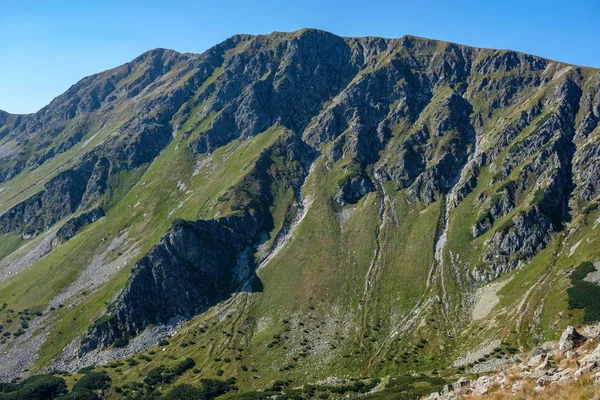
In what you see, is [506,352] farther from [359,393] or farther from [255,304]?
→ [255,304]

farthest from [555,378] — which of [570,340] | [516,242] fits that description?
[516,242]

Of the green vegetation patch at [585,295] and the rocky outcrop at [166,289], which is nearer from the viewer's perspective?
the green vegetation patch at [585,295]

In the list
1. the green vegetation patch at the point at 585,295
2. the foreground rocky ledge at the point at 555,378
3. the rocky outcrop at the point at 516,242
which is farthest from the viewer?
the rocky outcrop at the point at 516,242

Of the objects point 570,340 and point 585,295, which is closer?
point 570,340

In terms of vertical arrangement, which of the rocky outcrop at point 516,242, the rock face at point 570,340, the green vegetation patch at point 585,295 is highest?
the rock face at point 570,340

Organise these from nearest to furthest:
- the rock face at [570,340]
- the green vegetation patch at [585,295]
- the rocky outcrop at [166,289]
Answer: the rock face at [570,340], the green vegetation patch at [585,295], the rocky outcrop at [166,289]

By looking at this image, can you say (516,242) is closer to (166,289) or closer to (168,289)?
(168,289)

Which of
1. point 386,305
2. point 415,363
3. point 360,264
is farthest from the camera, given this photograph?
point 360,264

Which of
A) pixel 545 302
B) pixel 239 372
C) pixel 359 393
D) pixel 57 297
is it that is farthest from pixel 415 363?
pixel 57 297

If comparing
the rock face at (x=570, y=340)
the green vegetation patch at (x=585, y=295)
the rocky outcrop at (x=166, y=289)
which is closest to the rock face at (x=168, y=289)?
the rocky outcrop at (x=166, y=289)

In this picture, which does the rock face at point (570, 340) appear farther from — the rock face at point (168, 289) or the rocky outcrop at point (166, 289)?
the rocky outcrop at point (166, 289)

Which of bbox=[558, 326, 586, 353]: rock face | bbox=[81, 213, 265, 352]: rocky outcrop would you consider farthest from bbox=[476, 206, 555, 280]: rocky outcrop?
bbox=[558, 326, 586, 353]: rock face
